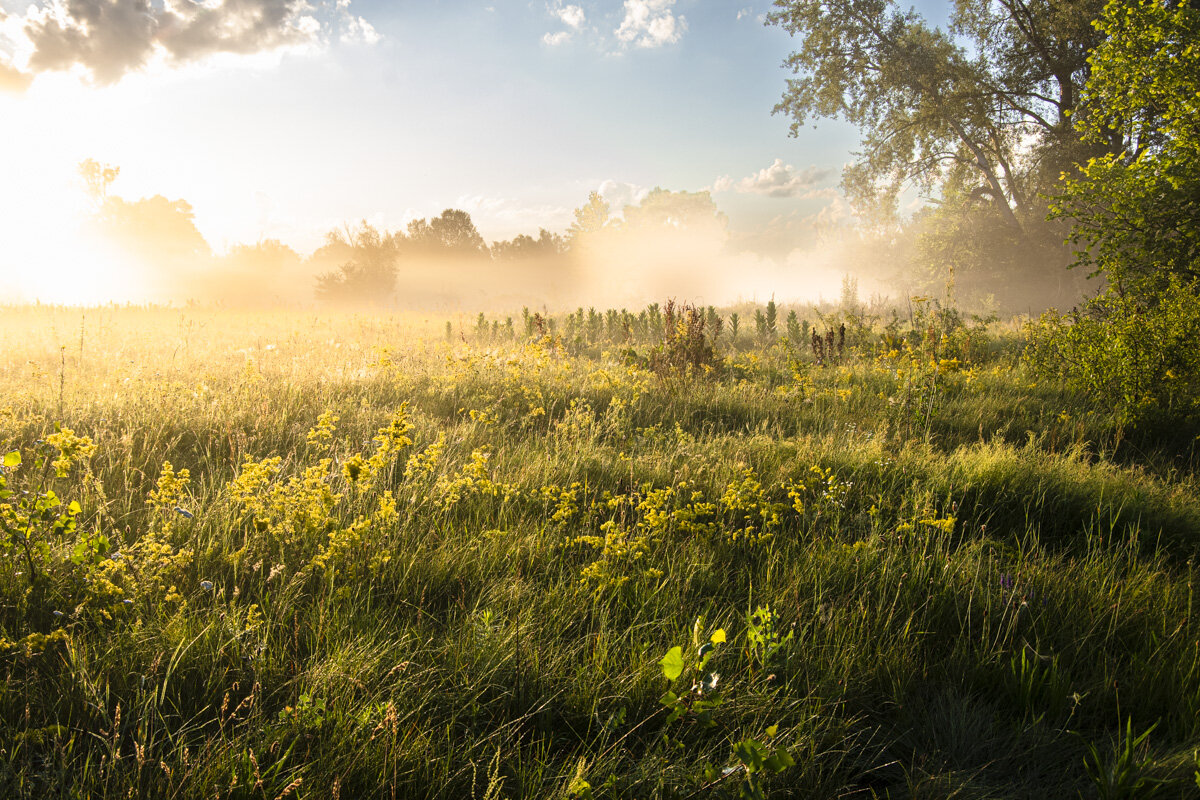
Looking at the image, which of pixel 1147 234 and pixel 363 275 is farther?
pixel 363 275

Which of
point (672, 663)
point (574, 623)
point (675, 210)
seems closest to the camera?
point (672, 663)

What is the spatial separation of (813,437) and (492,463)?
2.73m

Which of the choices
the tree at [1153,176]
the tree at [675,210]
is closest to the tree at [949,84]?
the tree at [1153,176]

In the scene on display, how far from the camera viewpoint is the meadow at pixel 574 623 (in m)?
1.52

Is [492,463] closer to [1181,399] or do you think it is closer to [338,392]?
[338,392]

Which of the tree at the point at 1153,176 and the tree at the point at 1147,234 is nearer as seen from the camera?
the tree at the point at 1147,234

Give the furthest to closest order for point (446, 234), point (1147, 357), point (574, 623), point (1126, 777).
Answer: point (446, 234) → point (1147, 357) → point (574, 623) → point (1126, 777)

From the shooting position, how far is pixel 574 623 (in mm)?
2131

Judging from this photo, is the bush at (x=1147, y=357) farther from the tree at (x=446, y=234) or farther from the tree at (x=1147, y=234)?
the tree at (x=446, y=234)

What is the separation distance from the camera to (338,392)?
5281 millimetres

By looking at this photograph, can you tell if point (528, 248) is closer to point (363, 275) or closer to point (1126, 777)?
point (363, 275)

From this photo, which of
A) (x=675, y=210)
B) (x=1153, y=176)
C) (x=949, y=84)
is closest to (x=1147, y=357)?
(x=1153, y=176)

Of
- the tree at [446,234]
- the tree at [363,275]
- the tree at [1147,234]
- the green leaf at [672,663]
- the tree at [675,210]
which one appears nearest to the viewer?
the green leaf at [672,663]

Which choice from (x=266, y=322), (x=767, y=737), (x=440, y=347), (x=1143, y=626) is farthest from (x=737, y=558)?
(x=266, y=322)
